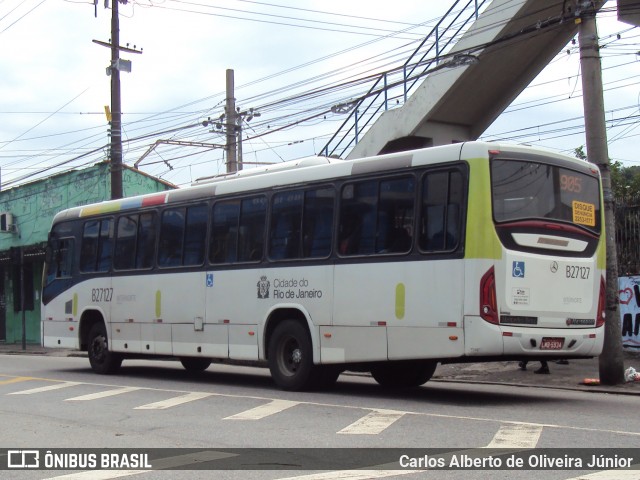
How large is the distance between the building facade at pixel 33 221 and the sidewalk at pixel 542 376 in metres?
19.2

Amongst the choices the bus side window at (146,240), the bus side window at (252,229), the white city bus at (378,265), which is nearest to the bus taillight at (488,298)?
the white city bus at (378,265)

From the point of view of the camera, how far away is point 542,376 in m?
15.9

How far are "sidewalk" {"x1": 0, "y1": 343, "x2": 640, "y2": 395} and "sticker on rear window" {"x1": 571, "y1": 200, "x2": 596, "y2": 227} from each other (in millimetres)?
2900

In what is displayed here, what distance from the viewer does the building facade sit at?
34062 mm

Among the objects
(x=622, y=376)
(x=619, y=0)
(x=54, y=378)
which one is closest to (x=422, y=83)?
(x=619, y=0)

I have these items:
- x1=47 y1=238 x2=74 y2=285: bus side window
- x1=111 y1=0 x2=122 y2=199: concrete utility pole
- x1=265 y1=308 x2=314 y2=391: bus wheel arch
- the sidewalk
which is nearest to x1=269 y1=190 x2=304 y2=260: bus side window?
x1=265 y1=308 x2=314 y2=391: bus wheel arch

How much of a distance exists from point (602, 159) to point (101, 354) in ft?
33.9

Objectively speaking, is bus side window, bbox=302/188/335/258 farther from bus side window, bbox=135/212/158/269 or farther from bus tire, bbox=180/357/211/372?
bus tire, bbox=180/357/211/372

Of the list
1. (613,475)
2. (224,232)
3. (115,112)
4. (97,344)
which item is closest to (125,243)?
(97,344)

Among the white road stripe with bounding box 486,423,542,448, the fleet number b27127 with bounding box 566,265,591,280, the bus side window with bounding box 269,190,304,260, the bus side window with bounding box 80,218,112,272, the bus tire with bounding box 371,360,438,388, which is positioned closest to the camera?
the white road stripe with bounding box 486,423,542,448

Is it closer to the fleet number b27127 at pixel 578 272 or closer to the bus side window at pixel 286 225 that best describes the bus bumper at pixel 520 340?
the fleet number b27127 at pixel 578 272

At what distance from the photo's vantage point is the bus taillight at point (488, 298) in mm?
11133

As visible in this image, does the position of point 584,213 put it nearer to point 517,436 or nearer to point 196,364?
point 517,436

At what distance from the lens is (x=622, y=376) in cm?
1438
